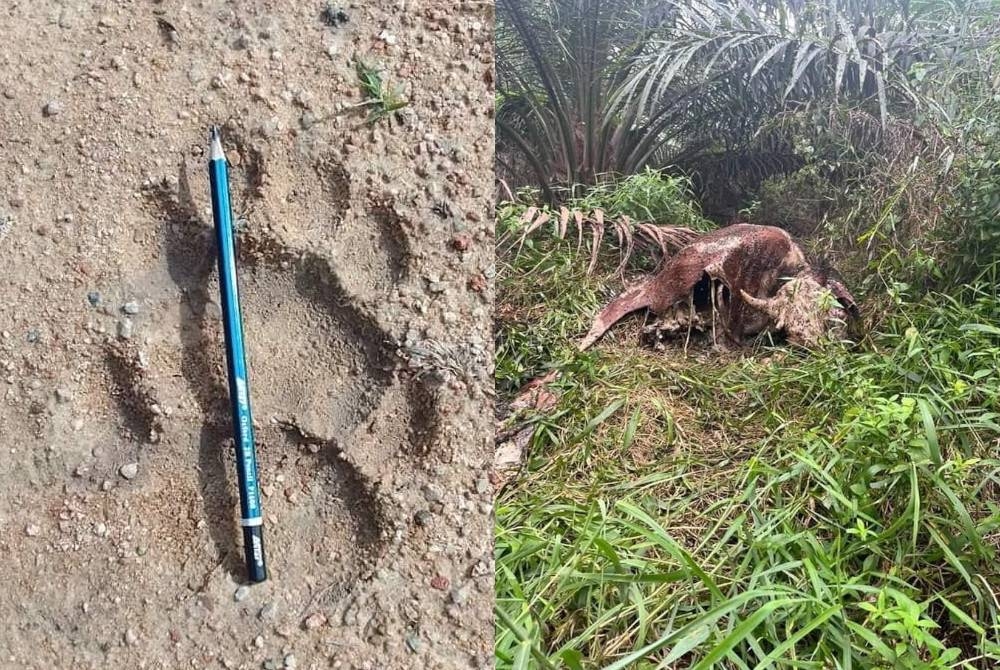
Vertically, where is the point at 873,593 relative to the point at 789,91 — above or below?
below

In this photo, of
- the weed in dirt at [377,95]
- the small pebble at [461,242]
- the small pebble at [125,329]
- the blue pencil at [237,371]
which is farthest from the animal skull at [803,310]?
the small pebble at [125,329]

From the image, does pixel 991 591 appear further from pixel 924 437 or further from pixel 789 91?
pixel 789 91

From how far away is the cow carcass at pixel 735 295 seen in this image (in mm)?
786

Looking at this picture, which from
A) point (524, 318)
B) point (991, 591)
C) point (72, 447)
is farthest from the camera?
point (524, 318)

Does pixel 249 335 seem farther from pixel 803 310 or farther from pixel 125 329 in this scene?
pixel 803 310

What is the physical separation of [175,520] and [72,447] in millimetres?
127

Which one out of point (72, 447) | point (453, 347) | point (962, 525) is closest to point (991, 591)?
point (962, 525)

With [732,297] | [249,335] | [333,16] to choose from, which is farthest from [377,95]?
[732,297]

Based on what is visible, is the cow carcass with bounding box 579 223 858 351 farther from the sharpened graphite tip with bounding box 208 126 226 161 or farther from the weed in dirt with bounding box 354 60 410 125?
the sharpened graphite tip with bounding box 208 126 226 161

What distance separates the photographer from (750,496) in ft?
2.05

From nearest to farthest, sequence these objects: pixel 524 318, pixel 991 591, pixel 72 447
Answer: pixel 991 591
pixel 72 447
pixel 524 318

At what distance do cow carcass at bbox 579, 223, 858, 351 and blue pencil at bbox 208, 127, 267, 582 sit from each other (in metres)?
0.38

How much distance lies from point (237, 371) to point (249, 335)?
0.05 meters

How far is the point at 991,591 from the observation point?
54cm
